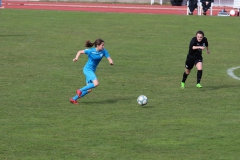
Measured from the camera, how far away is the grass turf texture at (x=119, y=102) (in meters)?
11.2

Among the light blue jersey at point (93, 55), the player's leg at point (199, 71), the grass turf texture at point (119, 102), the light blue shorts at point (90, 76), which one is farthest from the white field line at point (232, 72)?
the light blue shorts at point (90, 76)

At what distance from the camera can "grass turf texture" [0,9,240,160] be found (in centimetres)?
1120

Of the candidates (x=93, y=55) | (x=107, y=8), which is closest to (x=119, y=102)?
(x=93, y=55)

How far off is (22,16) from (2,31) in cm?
794

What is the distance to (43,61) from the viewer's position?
22781mm

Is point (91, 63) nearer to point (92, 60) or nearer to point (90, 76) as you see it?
point (92, 60)

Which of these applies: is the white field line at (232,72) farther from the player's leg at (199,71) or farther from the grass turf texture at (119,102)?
the player's leg at (199,71)

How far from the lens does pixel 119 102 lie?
15445 millimetres

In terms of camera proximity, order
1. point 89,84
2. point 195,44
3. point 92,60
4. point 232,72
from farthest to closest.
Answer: point 232,72 → point 195,44 → point 92,60 → point 89,84

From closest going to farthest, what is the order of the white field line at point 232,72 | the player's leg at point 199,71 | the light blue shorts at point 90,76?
the light blue shorts at point 90,76 < the player's leg at point 199,71 < the white field line at point 232,72

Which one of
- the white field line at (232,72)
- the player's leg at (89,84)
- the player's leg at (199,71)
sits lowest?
the white field line at (232,72)

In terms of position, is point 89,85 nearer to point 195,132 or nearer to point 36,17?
point 195,132

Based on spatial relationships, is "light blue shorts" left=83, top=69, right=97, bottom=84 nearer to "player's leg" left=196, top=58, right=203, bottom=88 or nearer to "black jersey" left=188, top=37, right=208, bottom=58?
"black jersey" left=188, top=37, right=208, bottom=58

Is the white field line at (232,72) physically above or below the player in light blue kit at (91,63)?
below
